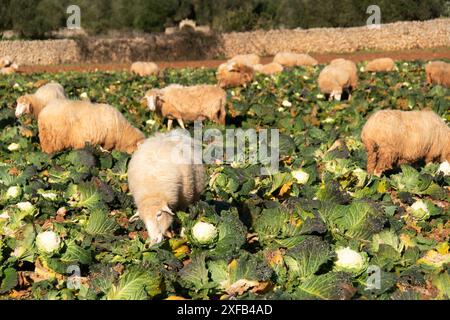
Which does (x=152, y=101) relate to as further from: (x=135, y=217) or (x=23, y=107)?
(x=135, y=217)

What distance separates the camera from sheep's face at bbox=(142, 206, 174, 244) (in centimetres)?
546

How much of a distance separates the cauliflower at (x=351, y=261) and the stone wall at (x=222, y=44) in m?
36.3

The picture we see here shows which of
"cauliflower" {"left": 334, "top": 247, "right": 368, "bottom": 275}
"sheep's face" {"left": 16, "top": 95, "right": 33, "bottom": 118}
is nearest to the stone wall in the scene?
"sheep's face" {"left": 16, "top": 95, "right": 33, "bottom": 118}

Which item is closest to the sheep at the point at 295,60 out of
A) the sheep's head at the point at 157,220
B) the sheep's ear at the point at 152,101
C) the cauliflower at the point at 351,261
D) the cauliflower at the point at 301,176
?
the sheep's ear at the point at 152,101

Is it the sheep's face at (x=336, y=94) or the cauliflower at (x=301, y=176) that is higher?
the sheep's face at (x=336, y=94)

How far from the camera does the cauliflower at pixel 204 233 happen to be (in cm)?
539

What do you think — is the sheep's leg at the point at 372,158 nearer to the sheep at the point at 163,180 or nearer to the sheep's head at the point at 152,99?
the sheep at the point at 163,180

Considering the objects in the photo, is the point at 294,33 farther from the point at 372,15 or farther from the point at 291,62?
the point at 291,62

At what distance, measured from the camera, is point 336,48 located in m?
45.5

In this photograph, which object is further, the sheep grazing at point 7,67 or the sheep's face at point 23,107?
the sheep grazing at point 7,67

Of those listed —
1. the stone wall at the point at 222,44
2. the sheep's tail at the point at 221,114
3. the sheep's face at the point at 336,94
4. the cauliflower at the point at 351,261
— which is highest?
the stone wall at the point at 222,44

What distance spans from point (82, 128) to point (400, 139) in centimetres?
538
